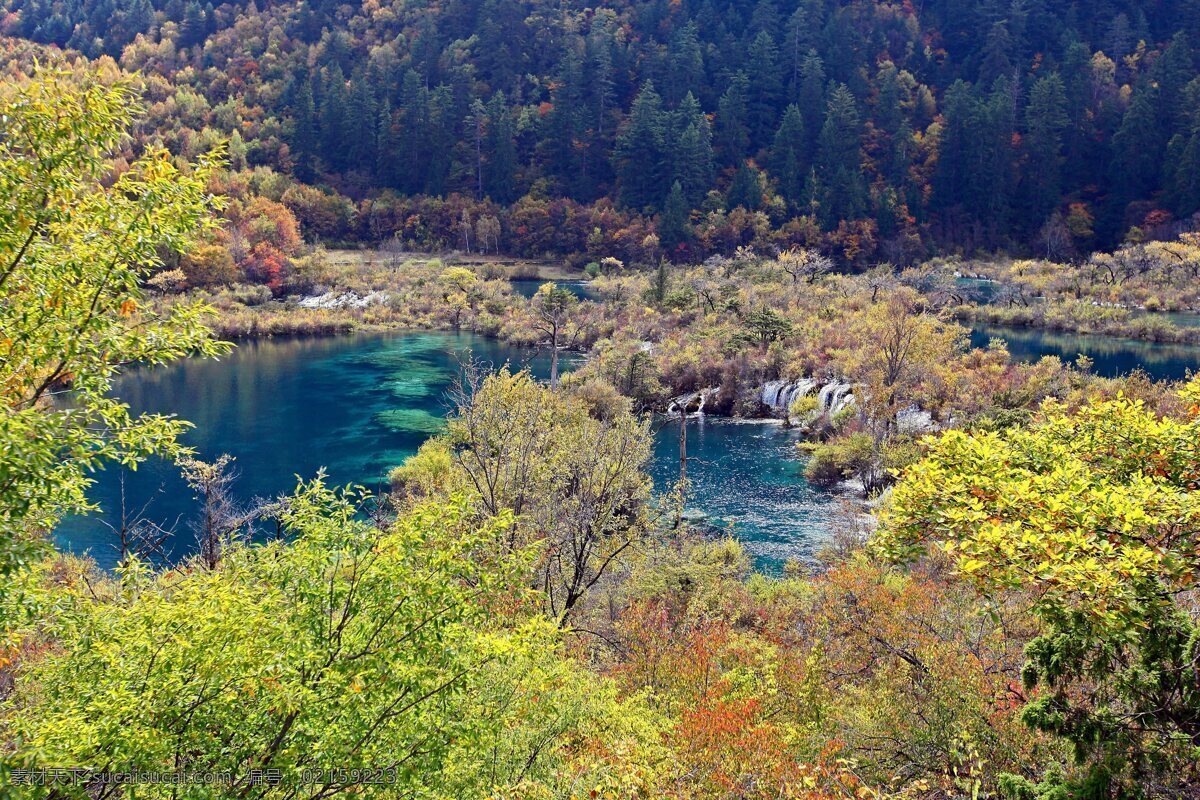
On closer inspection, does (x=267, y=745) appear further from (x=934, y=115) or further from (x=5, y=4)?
(x=5, y=4)

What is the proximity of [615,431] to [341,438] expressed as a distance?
2328 cm

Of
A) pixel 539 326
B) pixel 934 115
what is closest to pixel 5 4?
pixel 539 326

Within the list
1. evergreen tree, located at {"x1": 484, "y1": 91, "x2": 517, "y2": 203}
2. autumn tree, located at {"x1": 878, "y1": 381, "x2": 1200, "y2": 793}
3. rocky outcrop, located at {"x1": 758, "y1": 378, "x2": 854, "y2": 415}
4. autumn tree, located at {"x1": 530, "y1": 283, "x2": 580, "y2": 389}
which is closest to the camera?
autumn tree, located at {"x1": 878, "y1": 381, "x2": 1200, "y2": 793}

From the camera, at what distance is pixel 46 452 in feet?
20.4

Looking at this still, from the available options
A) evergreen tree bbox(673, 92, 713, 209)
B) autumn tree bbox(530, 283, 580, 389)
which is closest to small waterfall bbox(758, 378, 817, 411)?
autumn tree bbox(530, 283, 580, 389)

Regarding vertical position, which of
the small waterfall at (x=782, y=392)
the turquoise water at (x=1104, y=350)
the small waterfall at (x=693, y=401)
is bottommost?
the small waterfall at (x=693, y=401)

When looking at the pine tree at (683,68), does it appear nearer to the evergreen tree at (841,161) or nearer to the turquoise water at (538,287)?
the evergreen tree at (841,161)

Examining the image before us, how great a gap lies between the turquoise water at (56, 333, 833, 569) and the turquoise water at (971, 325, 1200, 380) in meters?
26.5

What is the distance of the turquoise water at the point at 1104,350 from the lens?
54050 millimetres

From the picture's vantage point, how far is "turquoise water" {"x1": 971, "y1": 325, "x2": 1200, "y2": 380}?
177 ft

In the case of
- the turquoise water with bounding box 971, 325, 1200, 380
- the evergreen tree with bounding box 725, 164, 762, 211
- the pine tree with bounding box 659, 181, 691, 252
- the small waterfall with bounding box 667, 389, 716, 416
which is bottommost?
the small waterfall with bounding box 667, 389, 716, 416

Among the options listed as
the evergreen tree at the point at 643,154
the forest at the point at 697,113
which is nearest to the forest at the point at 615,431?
the forest at the point at 697,113

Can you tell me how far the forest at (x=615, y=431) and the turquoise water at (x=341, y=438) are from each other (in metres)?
0.39

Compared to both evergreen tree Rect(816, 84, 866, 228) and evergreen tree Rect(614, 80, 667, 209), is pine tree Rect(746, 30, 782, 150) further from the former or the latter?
evergreen tree Rect(614, 80, 667, 209)
